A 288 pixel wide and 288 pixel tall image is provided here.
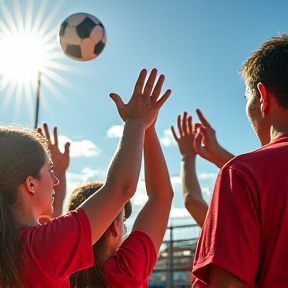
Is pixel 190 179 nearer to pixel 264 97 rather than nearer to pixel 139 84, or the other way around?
pixel 139 84

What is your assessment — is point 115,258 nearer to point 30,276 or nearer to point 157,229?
point 157,229

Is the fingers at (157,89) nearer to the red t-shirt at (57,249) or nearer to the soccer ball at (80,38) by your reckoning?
the red t-shirt at (57,249)

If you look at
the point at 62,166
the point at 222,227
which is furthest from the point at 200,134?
the point at 222,227

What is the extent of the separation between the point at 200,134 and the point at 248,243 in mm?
2494

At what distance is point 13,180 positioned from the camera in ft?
7.86

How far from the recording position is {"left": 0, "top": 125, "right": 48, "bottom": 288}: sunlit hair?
7.36 ft

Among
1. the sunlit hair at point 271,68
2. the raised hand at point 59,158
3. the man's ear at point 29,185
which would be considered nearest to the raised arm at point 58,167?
the raised hand at point 59,158

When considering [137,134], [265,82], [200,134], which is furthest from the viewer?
[200,134]

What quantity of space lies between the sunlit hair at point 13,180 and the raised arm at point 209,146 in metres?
1.69

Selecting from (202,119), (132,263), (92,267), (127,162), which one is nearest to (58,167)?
(202,119)

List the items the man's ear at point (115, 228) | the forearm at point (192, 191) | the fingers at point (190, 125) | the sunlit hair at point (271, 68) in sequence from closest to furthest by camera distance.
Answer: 1. the sunlit hair at point (271, 68)
2. the man's ear at point (115, 228)
3. the forearm at point (192, 191)
4. the fingers at point (190, 125)

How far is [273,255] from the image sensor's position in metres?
1.72

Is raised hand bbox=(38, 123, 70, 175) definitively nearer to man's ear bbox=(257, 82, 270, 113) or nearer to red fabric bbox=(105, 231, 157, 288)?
red fabric bbox=(105, 231, 157, 288)

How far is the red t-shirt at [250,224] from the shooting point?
1697 mm
